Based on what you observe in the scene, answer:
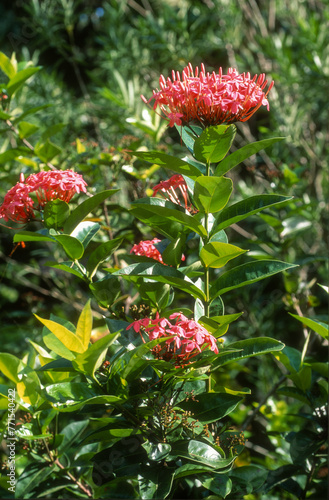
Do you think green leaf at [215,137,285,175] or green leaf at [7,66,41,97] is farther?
green leaf at [7,66,41,97]

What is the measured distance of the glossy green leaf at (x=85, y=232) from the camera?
846mm

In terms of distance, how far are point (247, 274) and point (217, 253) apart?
0.06 metres

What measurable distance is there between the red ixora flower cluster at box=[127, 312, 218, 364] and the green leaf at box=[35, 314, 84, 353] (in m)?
0.08

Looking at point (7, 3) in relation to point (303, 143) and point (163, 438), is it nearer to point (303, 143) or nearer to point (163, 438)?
point (303, 143)

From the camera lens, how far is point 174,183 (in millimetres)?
850

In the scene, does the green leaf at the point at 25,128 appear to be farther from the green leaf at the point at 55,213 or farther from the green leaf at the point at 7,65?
the green leaf at the point at 55,213

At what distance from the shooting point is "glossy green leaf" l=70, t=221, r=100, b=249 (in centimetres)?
85

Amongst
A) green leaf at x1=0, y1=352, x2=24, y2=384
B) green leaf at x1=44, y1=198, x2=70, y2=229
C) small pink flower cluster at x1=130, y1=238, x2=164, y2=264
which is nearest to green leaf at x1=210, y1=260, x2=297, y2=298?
Answer: small pink flower cluster at x1=130, y1=238, x2=164, y2=264

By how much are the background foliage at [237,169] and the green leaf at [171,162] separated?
45 cm

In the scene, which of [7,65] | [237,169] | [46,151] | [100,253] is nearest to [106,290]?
[100,253]

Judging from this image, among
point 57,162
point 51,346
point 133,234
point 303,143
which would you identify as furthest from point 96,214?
point 303,143

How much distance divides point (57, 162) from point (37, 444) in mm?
764

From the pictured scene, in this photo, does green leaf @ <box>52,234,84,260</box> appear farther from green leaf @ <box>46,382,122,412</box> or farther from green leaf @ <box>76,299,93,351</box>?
green leaf @ <box>46,382,122,412</box>

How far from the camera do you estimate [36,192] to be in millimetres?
792
